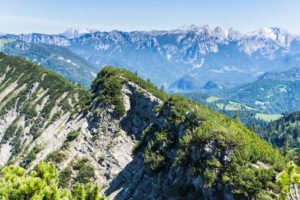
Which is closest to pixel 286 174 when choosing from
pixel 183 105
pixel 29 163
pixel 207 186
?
pixel 207 186

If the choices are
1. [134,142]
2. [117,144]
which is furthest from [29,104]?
[134,142]

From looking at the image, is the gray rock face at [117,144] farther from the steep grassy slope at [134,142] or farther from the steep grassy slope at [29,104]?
the steep grassy slope at [29,104]

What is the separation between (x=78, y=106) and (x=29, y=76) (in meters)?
65.3

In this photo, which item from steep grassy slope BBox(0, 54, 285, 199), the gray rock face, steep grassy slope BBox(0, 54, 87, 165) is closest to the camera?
steep grassy slope BBox(0, 54, 285, 199)

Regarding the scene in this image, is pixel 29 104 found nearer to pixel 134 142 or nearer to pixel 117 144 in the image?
pixel 117 144

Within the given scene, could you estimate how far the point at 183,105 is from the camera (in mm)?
77375

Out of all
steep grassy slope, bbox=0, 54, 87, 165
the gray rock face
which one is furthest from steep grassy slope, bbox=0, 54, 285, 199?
steep grassy slope, bbox=0, 54, 87, 165

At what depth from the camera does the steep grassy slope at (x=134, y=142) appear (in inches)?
1944

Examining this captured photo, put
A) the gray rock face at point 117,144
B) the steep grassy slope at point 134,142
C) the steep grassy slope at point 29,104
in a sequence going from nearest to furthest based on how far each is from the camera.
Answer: the steep grassy slope at point 134,142, the gray rock face at point 117,144, the steep grassy slope at point 29,104

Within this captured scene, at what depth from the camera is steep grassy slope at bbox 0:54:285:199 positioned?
49.4m

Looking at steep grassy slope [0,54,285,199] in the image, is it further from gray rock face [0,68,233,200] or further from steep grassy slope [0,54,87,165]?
steep grassy slope [0,54,87,165]

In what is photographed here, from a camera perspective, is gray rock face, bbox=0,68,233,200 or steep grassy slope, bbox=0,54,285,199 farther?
gray rock face, bbox=0,68,233,200

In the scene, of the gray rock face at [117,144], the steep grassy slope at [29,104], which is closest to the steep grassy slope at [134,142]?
the gray rock face at [117,144]

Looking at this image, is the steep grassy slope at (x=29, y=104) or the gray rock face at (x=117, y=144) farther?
the steep grassy slope at (x=29, y=104)
